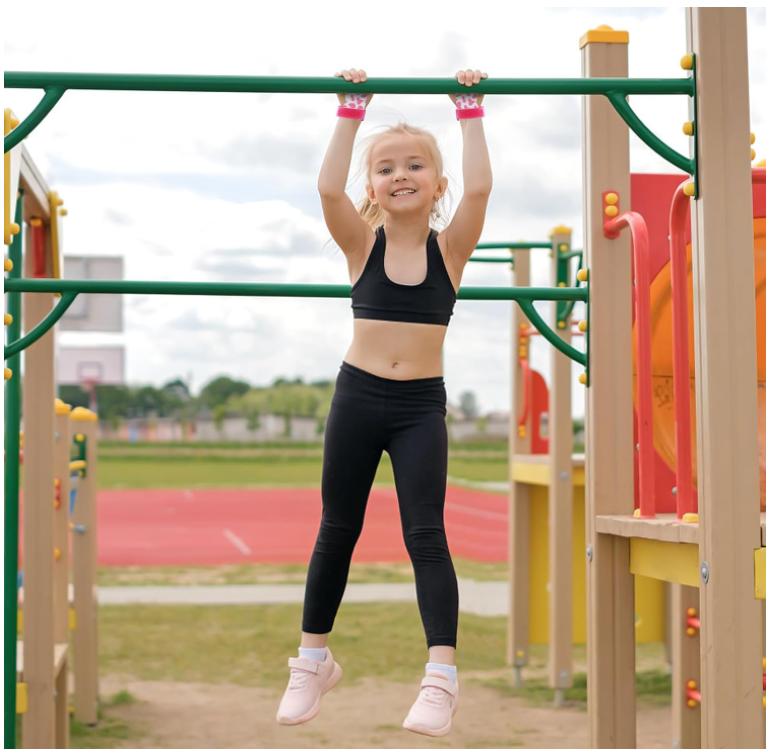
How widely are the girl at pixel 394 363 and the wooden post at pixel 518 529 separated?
4.16 m

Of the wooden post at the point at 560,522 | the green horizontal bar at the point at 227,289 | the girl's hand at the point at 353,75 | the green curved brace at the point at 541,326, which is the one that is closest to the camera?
the girl's hand at the point at 353,75

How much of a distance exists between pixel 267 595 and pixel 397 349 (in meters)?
8.34

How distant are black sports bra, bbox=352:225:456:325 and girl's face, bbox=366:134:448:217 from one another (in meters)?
0.11

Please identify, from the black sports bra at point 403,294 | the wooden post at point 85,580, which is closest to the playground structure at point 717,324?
the black sports bra at point 403,294

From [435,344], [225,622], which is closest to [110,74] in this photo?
[435,344]

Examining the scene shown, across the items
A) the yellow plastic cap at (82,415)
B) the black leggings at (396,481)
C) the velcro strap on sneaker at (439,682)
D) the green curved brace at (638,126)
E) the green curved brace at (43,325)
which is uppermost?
the green curved brace at (638,126)

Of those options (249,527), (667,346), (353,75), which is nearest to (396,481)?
(353,75)

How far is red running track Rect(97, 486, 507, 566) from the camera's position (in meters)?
16.6

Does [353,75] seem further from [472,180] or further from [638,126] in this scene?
[638,126]

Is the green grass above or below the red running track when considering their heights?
above

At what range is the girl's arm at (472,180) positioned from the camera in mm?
2713

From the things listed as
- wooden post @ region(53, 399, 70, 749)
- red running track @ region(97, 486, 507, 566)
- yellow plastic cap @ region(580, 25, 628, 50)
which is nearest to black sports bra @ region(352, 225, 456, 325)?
yellow plastic cap @ region(580, 25, 628, 50)

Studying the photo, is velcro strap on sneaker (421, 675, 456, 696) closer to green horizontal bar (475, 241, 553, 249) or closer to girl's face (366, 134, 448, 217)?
girl's face (366, 134, 448, 217)

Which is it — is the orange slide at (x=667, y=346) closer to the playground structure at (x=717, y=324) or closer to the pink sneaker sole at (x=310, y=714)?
the playground structure at (x=717, y=324)
